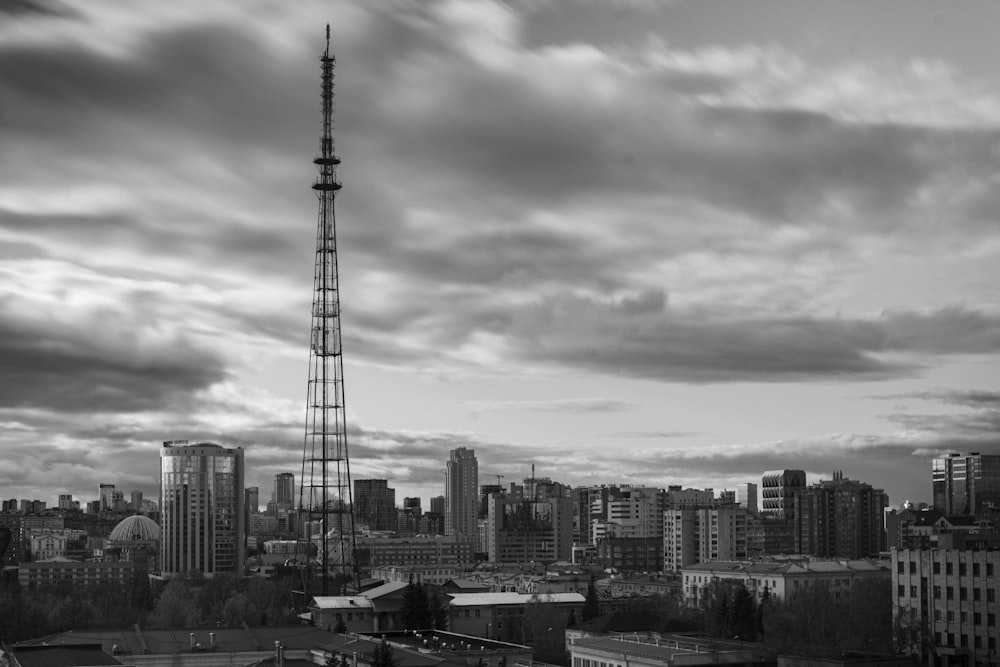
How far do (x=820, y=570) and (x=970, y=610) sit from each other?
198 feet

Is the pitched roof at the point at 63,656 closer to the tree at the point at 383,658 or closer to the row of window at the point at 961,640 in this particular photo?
the tree at the point at 383,658

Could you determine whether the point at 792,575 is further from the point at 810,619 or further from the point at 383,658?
the point at 383,658

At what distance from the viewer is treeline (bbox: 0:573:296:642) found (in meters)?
124

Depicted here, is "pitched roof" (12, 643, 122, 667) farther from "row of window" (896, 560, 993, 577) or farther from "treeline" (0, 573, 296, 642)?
"row of window" (896, 560, 993, 577)

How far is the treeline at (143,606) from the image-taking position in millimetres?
124188

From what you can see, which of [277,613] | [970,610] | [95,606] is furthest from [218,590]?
[970,610]

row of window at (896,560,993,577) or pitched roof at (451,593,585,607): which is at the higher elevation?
row of window at (896,560,993,577)

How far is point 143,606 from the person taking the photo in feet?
541

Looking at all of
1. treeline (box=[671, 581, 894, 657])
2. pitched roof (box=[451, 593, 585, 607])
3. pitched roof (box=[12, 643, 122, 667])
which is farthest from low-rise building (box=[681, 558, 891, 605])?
pitched roof (box=[12, 643, 122, 667])

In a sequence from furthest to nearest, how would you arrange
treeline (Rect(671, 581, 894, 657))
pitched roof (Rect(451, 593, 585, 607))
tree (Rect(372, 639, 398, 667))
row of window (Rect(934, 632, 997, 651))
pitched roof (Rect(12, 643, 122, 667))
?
pitched roof (Rect(451, 593, 585, 607))
treeline (Rect(671, 581, 894, 657))
row of window (Rect(934, 632, 997, 651))
pitched roof (Rect(12, 643, 122, 667))
tree (Rect(372, 639, 398, 667))

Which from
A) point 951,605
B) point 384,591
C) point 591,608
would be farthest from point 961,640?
point 384,591

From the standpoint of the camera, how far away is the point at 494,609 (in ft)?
419

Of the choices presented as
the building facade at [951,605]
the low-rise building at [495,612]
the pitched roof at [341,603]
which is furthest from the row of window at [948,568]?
the pitched roof at [341,603]

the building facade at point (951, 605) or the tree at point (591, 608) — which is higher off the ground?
the building facade at point (951, 605)
